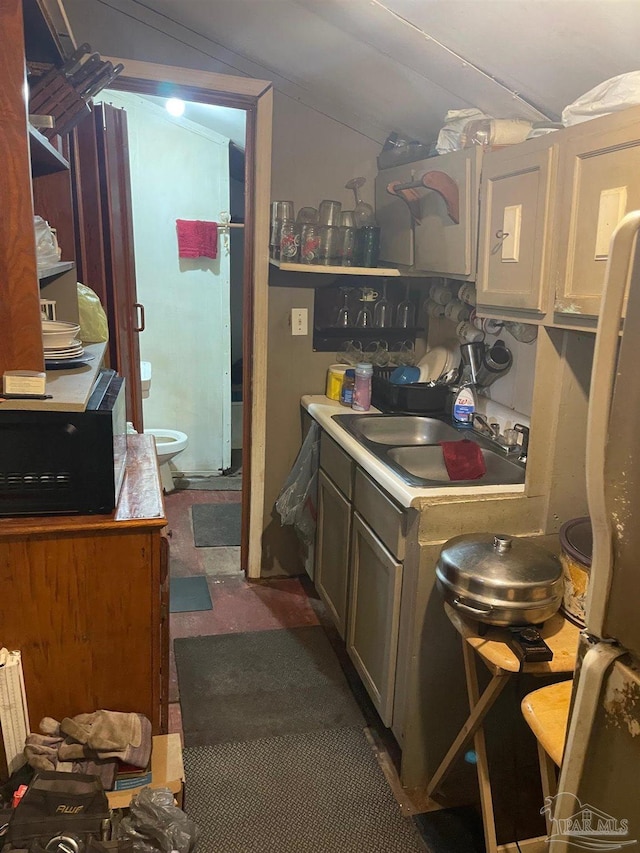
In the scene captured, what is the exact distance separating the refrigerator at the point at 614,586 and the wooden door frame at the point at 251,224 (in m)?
1.97

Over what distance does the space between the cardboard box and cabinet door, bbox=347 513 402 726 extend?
62 centimetres

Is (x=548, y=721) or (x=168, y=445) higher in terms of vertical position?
(x=548, y=721)

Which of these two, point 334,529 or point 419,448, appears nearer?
point 419,448

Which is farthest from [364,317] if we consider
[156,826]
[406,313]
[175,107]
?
[156,826]

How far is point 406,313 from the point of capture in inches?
109

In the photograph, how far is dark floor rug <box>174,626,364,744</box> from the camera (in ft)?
6.75

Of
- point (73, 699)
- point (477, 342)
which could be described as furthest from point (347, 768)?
point (477, 342)

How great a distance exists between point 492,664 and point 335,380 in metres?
1.58

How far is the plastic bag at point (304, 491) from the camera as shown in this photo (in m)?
2.57

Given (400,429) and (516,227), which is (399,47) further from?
(400,429)

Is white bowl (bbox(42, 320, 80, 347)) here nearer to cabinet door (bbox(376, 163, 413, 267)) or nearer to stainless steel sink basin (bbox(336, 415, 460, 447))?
stainless steel sink basin (bbox(336, 415, 460, 447))

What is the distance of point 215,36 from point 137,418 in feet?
5.55

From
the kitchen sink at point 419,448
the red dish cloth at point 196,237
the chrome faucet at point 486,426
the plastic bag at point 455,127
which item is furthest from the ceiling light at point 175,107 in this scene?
the chrome faucet at point 486,426

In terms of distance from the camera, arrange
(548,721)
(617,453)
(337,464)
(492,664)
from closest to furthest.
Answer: (617,453), (548,721), (492,664), (337,464)
